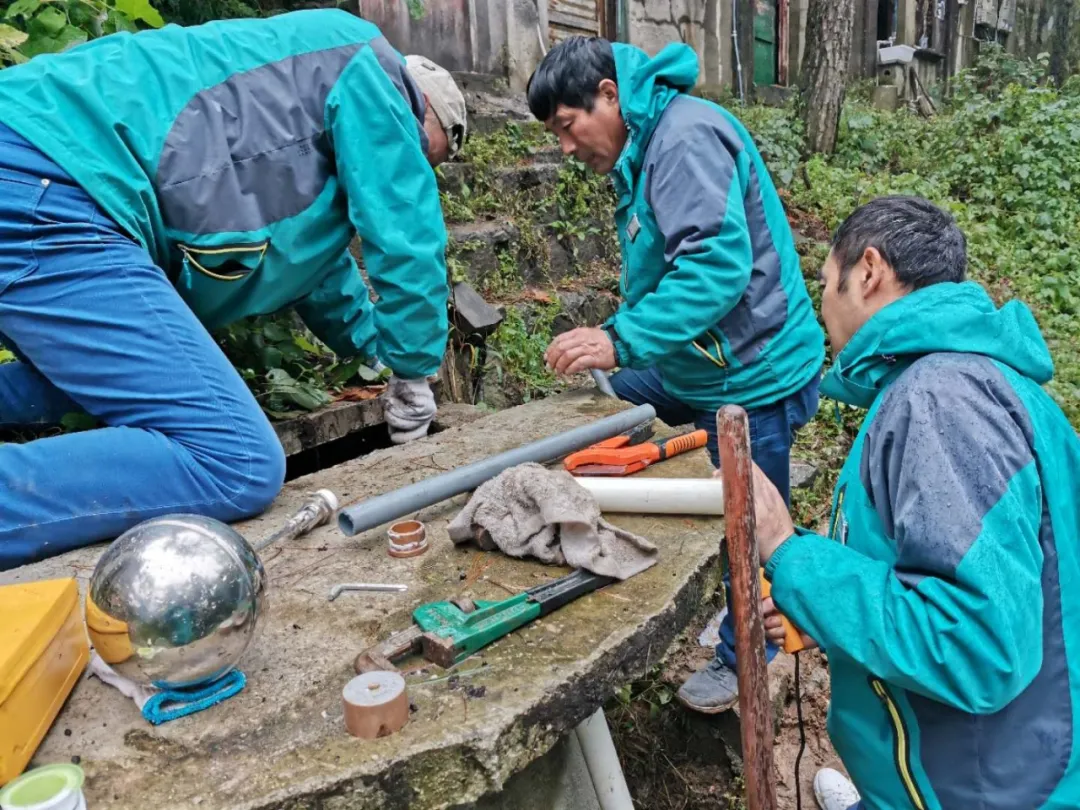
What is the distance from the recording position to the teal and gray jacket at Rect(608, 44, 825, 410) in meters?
2.63

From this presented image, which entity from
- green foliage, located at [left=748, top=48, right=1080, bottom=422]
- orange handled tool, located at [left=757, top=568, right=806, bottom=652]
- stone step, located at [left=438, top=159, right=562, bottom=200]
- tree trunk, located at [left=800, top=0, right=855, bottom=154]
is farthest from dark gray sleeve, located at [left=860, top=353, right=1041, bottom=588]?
tree trunk, located at [left=800, top=0, right=855, bottom=154]

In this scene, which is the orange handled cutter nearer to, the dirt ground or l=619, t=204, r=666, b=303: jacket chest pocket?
l=619, t=204, r=666, b=303: jacket chest pocket

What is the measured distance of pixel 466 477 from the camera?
7.48 ft

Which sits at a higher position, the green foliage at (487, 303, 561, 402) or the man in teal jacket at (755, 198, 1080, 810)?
the man in teal jacket at (755, 198, 1080, 810)

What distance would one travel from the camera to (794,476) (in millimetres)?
4555

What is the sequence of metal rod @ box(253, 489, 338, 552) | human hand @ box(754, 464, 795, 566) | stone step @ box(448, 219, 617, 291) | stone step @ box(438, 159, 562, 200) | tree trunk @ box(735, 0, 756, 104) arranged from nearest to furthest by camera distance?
1. human hand @ box(754, 464, 795, 566)
2. metal rod @ box(253, 489, 338, 552)
3. stone step @ box(448, 219, 617, 291)
4. stone step @ box(438, 159, 562, 200)
5. tree trunk @ box(735, 0, 756, 104)

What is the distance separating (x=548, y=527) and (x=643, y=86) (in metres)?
1.60

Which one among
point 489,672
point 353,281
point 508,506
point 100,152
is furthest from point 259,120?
point 489,672

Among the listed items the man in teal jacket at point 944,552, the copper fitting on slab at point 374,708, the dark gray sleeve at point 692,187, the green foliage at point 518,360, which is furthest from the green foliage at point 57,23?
the man in teal jacket at point 944,552

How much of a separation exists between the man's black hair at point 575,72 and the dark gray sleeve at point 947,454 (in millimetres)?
1685

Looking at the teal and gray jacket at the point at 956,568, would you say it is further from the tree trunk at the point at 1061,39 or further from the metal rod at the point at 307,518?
the tree trunk at the point at 1061,39

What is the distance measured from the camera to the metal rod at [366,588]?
1.93 metres

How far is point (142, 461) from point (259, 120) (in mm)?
1025

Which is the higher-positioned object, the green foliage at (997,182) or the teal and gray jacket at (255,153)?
the teal and gray jacket at (255,153)
